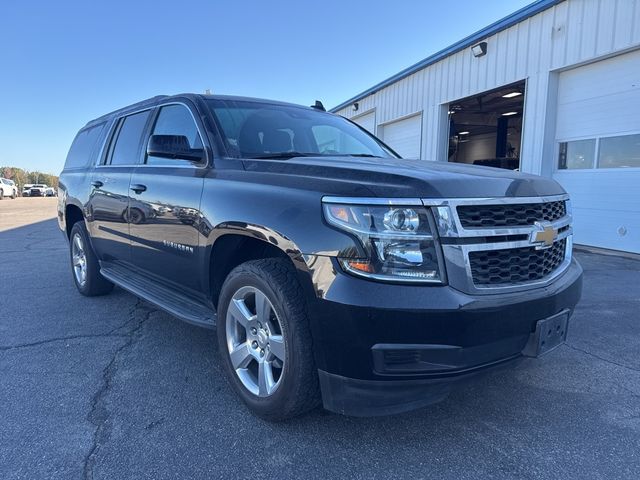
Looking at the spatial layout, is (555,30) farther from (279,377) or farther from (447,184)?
(279,377)

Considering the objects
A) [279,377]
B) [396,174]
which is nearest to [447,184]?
[396,174]

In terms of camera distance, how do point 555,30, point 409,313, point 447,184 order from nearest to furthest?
point 409,313 → point 447,184 → point 555,30

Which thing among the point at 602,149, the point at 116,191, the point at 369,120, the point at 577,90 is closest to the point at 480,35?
the point at 577,90

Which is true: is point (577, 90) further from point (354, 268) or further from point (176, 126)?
point (354, 268)

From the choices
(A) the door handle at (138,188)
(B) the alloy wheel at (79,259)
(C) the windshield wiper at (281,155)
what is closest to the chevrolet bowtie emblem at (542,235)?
(C) the windshield wiper at (281,155)

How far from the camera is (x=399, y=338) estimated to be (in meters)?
1.94

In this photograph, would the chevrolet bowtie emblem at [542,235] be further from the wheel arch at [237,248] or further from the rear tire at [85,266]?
the rear tire at [85,266]

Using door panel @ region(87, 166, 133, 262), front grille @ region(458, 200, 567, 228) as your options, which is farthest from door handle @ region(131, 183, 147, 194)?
front grille @ region(458, 200, 567, 228)

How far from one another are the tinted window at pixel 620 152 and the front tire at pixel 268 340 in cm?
803

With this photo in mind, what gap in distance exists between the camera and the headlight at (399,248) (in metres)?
1.98

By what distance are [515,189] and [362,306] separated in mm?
1024

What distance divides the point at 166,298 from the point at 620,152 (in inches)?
328

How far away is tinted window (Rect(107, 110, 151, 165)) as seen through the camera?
407 cm

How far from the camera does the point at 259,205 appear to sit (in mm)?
2461
